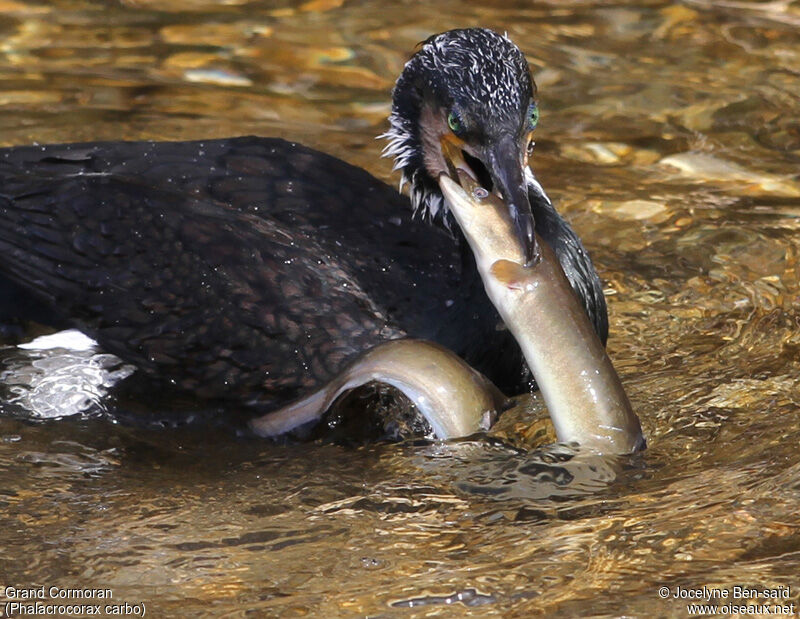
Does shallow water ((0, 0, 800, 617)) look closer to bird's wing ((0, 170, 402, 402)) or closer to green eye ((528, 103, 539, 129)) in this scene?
bird's wing ((0, 170, 402, 402))

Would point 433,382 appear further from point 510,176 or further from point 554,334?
point 510,176

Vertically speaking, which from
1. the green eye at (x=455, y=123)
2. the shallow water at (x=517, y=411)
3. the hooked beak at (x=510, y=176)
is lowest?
the shallow water at (x=517, y=411)

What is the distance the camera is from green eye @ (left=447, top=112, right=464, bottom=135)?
421 cm

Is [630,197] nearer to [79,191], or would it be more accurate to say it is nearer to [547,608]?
[79,191]

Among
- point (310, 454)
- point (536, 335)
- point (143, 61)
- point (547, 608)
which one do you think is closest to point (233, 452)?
point (310, 454)

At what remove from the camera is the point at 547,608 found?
10.8 ft

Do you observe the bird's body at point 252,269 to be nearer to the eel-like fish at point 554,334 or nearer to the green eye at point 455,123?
the green eye at point 455,123

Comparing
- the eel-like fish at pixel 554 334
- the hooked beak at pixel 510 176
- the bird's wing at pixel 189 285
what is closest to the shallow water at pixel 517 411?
the eel-like fish at pixel 554 334

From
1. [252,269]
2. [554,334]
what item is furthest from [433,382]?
[252,269]

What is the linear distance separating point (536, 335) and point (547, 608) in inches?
29.9

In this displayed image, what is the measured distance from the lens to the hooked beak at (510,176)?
3.72 m

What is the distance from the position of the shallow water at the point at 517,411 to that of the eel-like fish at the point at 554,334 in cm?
13

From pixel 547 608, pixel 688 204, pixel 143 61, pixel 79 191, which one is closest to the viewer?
pixel 547 608

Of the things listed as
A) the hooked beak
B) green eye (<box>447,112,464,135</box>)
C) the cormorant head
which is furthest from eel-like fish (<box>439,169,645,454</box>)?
green eye (<box>447,112,464,135</box>)
